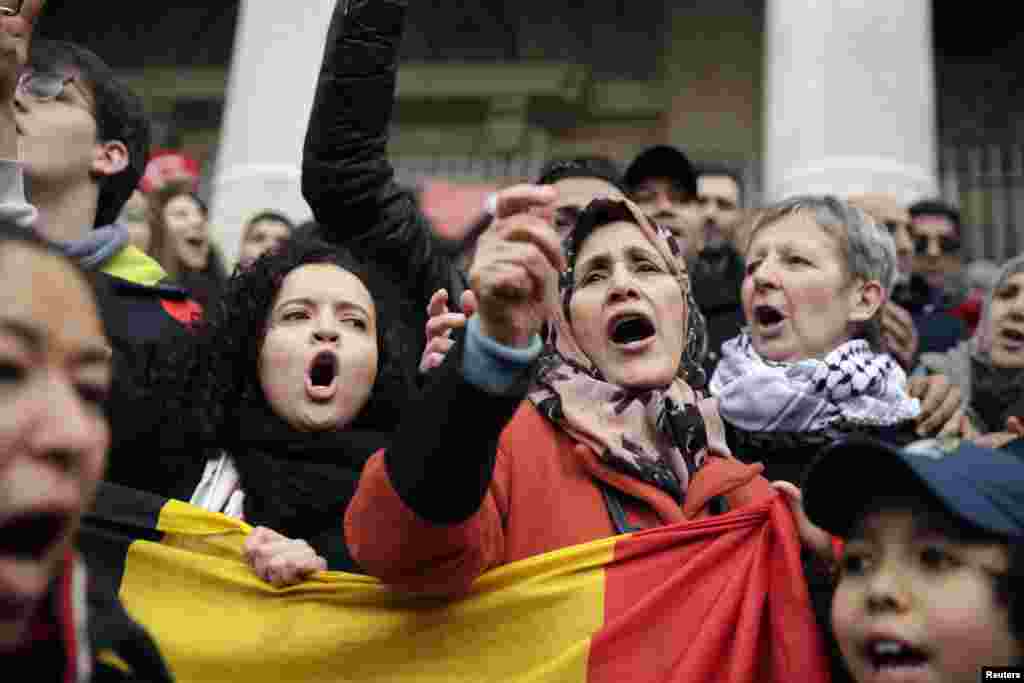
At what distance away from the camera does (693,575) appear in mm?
2432

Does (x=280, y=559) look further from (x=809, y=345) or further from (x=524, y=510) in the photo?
(x=809, y=345)

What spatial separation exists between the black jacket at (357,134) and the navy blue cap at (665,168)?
5.62 ft

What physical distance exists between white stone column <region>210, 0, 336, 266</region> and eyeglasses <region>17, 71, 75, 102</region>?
16.8 ft

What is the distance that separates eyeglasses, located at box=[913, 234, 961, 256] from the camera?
610 cm

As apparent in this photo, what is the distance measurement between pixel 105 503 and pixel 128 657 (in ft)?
→ 3.53

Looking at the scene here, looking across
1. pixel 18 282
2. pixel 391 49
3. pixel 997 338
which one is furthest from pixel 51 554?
pixel 997 338

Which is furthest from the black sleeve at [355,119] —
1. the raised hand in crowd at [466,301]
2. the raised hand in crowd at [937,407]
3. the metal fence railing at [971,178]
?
the metal fence railing at [971,178]

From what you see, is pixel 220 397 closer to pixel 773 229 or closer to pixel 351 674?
pixel 351 674

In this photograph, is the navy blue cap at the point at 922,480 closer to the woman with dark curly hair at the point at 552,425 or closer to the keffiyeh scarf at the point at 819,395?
the woman with dark curly hair at the point at 552,425

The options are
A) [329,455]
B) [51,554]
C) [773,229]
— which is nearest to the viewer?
[51,554]

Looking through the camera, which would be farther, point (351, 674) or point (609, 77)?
point (609, 77)

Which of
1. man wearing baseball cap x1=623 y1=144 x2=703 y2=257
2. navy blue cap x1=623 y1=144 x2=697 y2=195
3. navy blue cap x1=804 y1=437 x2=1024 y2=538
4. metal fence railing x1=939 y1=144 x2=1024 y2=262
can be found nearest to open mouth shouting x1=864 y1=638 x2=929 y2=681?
navy blue cap x1=804 y1=437 x2=1024 y2=538

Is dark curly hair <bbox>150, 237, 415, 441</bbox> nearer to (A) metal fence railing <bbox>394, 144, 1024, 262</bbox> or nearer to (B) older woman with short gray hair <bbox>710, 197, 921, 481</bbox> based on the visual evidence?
(B) older woman with short gray hair <bbox>710, 197, 921, 481</bbox>

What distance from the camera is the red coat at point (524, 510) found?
213 centimetres
